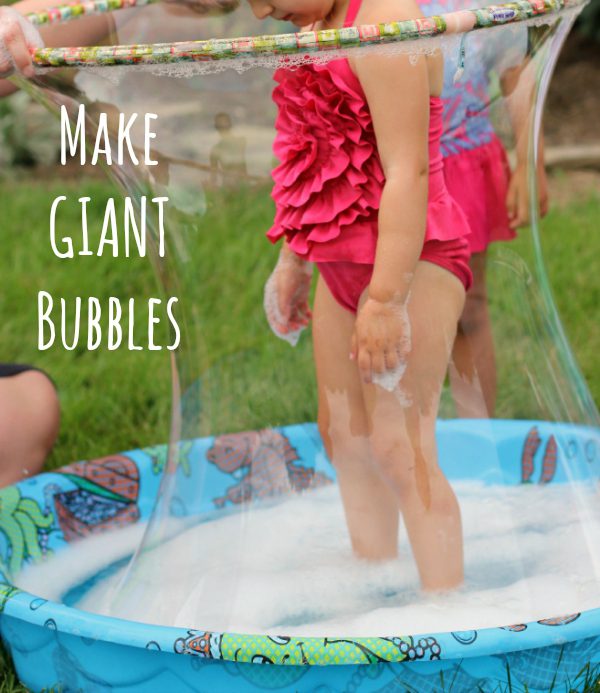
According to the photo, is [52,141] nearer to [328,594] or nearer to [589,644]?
[328,594]

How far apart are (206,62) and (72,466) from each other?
95cm

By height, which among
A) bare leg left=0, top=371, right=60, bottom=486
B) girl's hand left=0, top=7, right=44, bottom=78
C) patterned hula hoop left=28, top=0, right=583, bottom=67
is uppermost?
girl's hand left=0, top=7, right=44, bottom=78

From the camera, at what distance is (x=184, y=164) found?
1539 millimetres

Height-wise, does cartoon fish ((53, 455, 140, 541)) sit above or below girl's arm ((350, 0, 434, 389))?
below

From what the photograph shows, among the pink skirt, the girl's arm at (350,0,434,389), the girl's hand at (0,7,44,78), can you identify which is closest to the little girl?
the girl's arm at (350,0,434,389)

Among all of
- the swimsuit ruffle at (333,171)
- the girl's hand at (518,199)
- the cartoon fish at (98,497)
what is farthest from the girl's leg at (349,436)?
the cartoon fish at (98,497)

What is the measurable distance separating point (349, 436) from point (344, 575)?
7.6 inches

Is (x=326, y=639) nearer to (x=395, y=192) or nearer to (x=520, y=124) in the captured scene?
(x=395, y=192)

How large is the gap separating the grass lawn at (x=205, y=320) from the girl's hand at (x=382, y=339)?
0.82ft

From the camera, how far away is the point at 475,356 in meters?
1.52

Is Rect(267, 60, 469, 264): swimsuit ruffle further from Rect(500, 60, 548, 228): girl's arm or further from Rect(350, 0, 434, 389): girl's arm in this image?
Rect(500, 60, 548, 228): girl's arm

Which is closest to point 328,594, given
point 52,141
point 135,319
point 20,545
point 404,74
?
point 20,545

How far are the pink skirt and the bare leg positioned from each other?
80 cm

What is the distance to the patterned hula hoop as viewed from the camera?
1157mm
